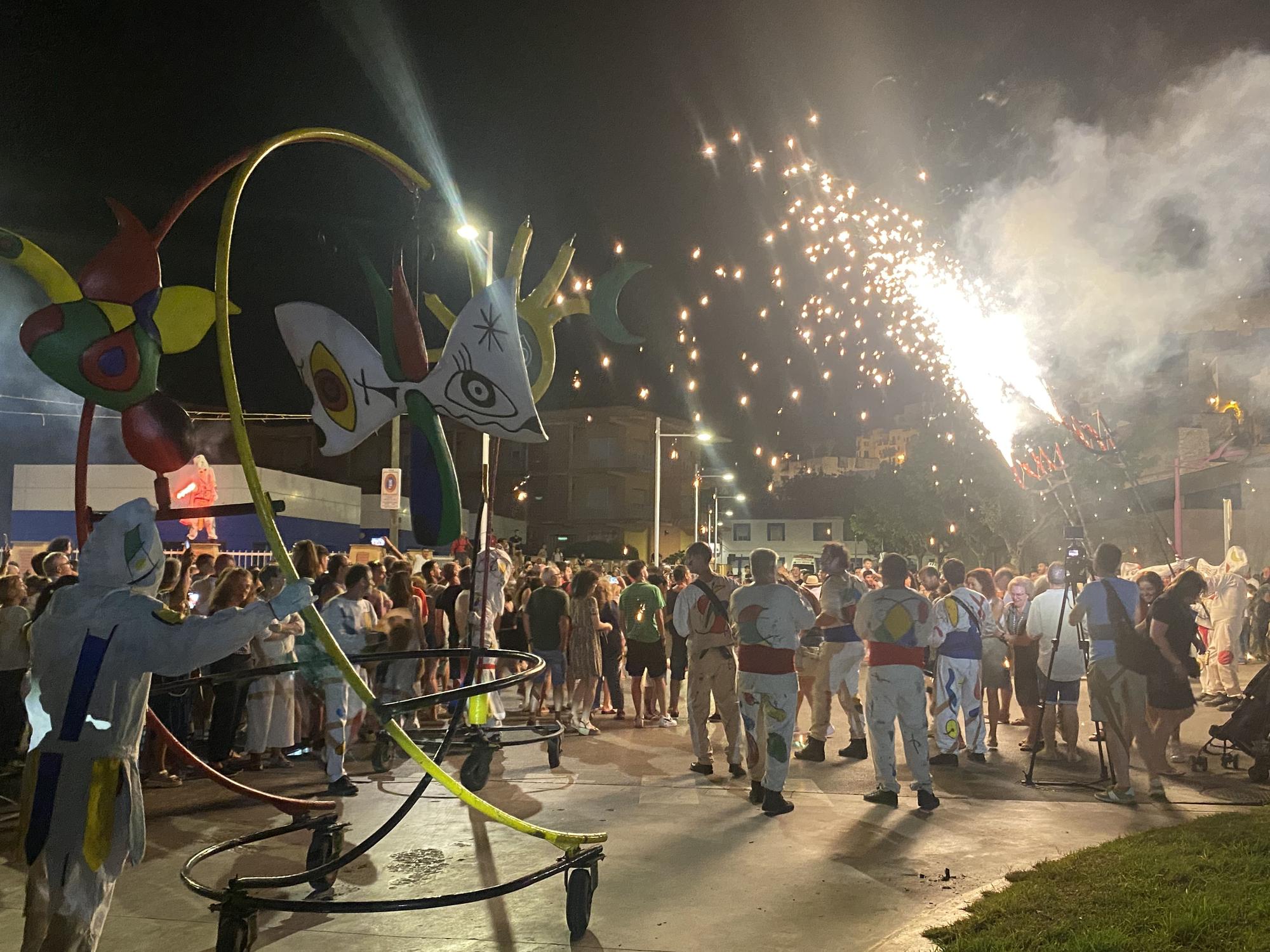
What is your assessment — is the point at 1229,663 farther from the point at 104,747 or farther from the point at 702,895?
the point at 104,747

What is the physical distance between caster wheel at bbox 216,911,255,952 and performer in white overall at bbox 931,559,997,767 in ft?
22.6

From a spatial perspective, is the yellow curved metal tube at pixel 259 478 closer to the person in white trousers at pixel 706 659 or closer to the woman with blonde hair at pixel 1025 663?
the person in white trousers at pixel 706 659

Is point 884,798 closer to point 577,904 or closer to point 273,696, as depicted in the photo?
point 577,904

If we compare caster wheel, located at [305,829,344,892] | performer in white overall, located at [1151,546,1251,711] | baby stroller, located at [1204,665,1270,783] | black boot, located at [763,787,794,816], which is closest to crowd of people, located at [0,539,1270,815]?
black boot, located at [763,787,794,816]

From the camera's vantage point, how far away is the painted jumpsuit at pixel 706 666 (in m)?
8.86

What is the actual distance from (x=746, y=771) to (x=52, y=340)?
6798 millimetres

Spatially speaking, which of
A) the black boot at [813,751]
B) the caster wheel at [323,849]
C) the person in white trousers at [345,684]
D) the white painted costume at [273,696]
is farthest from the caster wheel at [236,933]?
the black boot at [813,751]

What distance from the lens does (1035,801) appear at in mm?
7930

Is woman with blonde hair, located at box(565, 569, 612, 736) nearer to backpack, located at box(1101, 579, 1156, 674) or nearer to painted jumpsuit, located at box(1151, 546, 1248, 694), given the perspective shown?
backpack, located at box(1101, 579, 1156, 674)

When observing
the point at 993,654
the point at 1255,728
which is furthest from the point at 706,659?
the point at 1255,728

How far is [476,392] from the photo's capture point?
527 centimetres

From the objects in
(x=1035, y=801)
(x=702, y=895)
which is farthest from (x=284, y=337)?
(x=1035, y=801)

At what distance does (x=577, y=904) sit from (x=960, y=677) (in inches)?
230

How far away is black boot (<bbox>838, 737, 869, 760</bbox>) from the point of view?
390 inches
